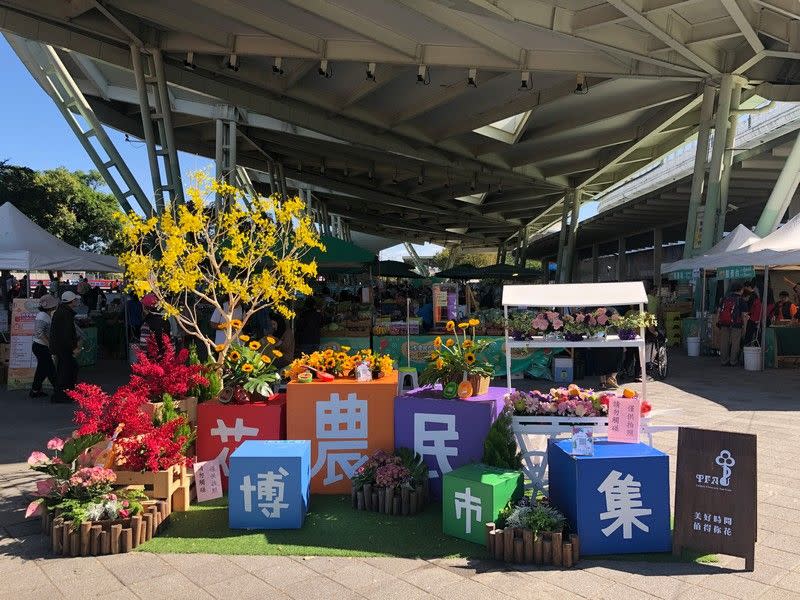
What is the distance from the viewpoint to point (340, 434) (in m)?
5.11

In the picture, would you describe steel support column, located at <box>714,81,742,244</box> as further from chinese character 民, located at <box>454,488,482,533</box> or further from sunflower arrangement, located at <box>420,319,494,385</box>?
chinese character 民, located at <box>454,488,482,533</box>

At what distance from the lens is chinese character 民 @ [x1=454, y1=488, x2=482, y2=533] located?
4.05 m

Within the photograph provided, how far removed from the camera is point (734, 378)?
A: 11352 mm

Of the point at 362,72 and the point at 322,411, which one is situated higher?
the point at 362,72

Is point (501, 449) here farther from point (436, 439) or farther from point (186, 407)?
point (186, 407)

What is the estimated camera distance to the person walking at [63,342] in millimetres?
9188

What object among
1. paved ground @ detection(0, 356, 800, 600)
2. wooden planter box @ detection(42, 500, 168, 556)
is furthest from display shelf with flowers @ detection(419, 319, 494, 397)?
wooden planter box @ detection(42, 500, 168, 556)

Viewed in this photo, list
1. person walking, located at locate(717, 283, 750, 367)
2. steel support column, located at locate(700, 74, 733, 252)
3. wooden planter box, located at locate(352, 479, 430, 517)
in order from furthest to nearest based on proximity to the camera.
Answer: steel support column, located at locate(700, 74, 733, 252), person walking, located at locate(717, 283, 750, 367), wooden planter box, located at locate(352, 479, 430, 517)

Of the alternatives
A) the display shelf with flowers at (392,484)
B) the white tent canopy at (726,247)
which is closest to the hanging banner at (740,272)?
the white tent canopy at (726,247)

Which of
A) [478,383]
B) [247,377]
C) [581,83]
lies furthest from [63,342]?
[581,83]

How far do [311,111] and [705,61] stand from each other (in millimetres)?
10614

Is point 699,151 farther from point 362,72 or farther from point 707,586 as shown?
point 707,586

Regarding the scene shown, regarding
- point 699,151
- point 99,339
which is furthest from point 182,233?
point 699,151

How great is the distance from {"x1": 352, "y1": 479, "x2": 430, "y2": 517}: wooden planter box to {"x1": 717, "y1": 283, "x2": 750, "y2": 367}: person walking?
10.3 metres
